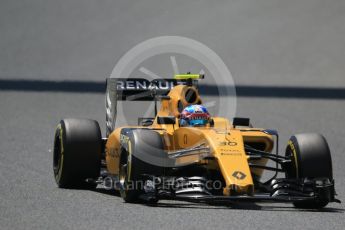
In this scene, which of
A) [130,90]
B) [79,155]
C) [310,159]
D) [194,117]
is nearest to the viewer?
[310,159]

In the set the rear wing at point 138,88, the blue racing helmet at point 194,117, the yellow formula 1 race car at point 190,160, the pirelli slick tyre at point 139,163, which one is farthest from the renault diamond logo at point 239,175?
the rear wing at point 138,88

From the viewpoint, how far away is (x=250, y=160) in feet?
45.4

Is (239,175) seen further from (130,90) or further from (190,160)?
(130,90)

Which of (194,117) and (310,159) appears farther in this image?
(194,117)

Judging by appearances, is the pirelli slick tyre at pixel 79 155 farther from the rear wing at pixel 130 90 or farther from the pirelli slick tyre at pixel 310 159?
the pirelli slick tyre at pixel 310 159

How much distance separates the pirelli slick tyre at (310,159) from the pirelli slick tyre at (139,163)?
6.26 ft

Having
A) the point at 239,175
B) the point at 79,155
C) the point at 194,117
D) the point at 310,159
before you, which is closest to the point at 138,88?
the point at 79,155

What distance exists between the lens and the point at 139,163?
43.6ft

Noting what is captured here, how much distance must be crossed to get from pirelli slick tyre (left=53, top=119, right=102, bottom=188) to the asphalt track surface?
0.33 m

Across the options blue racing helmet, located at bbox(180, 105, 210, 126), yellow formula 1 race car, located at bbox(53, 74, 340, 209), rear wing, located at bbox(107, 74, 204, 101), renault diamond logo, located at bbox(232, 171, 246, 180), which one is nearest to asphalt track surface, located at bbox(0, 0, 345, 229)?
yellow formula 1 race car, located at bbox(53, 74, 340, 209)

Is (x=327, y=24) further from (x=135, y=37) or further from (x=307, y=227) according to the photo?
(x=307, y=227)

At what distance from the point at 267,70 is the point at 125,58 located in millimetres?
4245

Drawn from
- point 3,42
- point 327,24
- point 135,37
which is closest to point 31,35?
point 3,42

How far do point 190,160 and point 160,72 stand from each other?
15.8 metres
